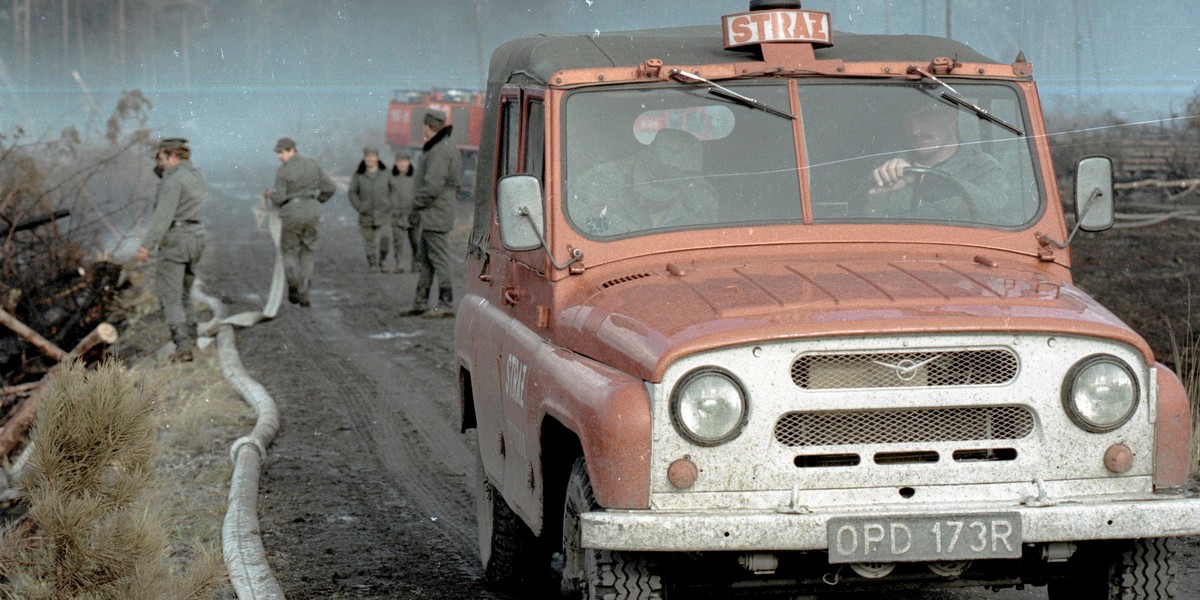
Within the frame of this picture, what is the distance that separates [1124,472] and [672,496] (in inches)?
52.2

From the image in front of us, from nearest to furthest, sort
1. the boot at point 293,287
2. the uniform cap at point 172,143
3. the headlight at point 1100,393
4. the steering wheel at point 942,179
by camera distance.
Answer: the headlight at point 1100,393, the steering wheel at point 942,179, the uniform cap at point 172,143, the boot at point 293,287

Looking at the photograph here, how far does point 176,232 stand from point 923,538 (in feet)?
36.8

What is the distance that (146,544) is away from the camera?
5.19 m

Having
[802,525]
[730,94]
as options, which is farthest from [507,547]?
[802,525]

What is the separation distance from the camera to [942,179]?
534cm

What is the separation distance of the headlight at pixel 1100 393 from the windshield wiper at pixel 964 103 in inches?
60.2

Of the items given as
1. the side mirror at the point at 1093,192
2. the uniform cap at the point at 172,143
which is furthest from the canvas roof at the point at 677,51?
the uniform cap at the point at 172,143

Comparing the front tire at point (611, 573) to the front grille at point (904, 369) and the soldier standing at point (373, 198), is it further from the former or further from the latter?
the soldier standing at point (373, 198)

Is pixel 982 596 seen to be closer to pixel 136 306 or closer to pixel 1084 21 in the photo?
pixel 1084 21

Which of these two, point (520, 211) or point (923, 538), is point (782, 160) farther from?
point (923, 538)

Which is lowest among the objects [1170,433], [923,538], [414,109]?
[923,538]

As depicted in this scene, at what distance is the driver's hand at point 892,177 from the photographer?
5.23 metres

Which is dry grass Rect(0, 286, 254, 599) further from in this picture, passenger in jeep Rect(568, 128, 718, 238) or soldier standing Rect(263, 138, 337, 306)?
soldier standing Rect(263, 138, 337, 306)

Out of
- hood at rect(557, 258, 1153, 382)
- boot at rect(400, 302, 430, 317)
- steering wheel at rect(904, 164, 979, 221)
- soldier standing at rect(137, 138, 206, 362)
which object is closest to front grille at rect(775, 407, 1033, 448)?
hood at rect(557, 258, 1153, 382)
